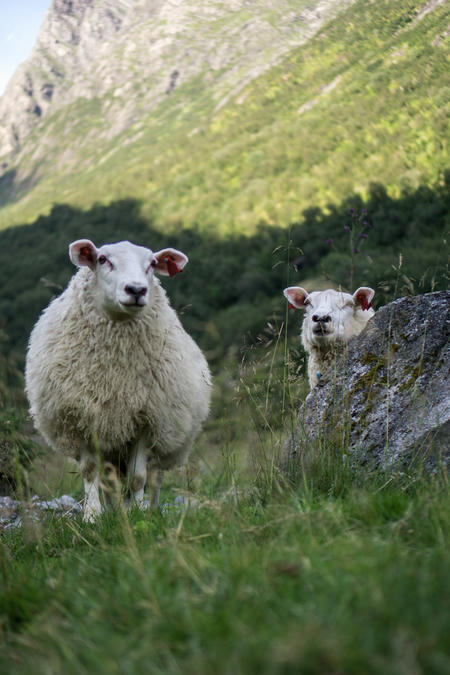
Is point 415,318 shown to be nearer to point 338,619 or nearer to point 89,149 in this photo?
point 338,619

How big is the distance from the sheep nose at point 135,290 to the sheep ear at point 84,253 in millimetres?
574

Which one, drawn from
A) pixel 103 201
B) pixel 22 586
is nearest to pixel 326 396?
pixel 22 586

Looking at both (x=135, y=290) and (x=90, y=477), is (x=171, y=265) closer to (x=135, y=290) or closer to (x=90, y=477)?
(x=135, y=290)

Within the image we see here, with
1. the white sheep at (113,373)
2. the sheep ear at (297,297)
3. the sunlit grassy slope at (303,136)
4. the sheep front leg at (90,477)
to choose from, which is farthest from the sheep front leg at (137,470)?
the sunlit grassy slope at (303,136)

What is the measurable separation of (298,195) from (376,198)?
17.3 ft

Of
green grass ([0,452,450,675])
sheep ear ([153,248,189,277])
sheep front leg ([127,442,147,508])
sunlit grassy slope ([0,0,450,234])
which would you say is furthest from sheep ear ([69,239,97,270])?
sunlit grassy slope ([0,0,450,234])

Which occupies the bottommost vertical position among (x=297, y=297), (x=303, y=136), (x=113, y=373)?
(x=303, y=136)

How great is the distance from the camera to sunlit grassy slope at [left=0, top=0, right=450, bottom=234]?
10906 mm


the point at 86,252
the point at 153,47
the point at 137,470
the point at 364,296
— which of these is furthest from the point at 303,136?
the point at 137,470

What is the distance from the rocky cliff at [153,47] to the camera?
14.4m

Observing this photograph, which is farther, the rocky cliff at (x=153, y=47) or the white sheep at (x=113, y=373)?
the rocky cliff at (x=153, y=47)

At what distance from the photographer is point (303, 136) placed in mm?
24984

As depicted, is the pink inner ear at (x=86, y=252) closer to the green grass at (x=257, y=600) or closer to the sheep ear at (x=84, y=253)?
the sheep ear at (x=84, y=253)

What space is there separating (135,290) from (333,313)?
5.62ft
